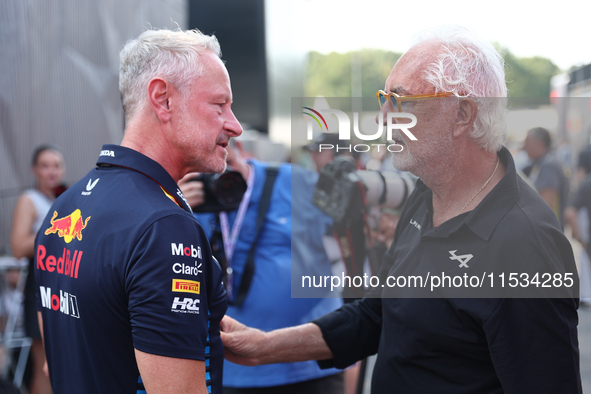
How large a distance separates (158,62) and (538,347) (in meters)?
1.32

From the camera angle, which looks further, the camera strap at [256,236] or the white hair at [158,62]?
the camera strap at [256,236]

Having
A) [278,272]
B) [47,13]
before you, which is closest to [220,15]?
[47,13]

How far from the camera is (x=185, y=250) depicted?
131cm

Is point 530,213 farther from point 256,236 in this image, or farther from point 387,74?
point 256,236

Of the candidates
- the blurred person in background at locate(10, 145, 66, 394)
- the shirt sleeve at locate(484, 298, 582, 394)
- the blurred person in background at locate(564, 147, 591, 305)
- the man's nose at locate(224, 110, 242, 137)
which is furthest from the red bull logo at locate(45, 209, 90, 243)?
the blurred person in background at locate(10, 145, 66, 394)

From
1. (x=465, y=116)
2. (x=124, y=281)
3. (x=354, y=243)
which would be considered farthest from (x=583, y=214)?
(x=124, y=281)

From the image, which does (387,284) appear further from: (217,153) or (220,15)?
(220,15)

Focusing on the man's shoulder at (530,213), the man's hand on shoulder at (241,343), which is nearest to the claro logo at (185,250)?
the man's hand on shoulder at (241,343)

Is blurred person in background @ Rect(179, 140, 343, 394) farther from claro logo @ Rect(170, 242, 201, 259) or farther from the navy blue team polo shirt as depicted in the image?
claro logo @ Rect(170, 242, 201, 259)

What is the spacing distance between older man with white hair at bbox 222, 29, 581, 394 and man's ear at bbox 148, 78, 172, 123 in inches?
25.6

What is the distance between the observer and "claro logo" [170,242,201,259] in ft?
4.24

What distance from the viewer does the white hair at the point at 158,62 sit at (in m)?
1.53

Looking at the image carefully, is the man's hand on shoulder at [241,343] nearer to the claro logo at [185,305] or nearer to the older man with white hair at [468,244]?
the older man with white hair at [468,244]

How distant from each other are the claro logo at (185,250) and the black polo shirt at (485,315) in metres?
0.66
